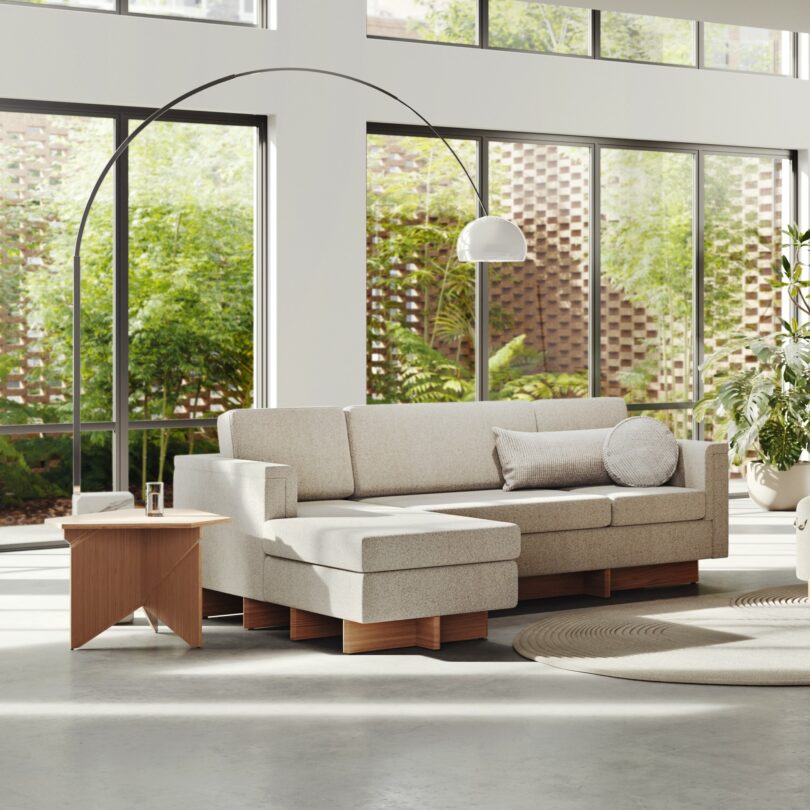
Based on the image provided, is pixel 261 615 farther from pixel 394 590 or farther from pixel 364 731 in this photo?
pixel 364 731

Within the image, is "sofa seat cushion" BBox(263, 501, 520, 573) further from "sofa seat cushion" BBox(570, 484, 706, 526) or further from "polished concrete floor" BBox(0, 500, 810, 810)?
"sofa seat cushion" BBox(570, 484, 706, 526)

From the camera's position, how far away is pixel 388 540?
4.98m

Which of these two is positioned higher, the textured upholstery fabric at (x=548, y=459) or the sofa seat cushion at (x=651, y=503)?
the textured upholstery fabric at (x=548, y=459)

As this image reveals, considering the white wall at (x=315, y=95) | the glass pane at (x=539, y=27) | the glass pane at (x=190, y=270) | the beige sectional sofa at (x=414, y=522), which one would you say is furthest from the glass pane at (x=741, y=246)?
the glass pane at (x=190, y=270)

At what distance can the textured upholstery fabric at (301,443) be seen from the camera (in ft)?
19.7

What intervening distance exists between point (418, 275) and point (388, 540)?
13.9 feet

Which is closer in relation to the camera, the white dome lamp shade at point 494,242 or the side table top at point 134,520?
the side table top at point 134,520

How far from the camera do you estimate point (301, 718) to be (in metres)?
4.14

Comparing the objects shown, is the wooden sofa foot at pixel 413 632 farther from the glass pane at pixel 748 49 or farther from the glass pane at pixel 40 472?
the glass pane at pixel 748 49

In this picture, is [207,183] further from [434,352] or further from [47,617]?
[47,617]

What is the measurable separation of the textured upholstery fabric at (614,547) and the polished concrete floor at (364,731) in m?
0.70

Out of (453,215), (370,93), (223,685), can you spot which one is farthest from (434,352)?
(223,685)

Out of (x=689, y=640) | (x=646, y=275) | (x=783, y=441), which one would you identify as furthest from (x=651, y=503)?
(x=646, y=275)

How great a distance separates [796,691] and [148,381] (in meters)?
4.68
